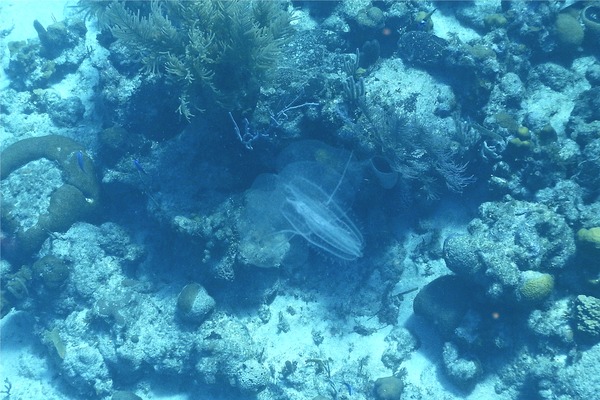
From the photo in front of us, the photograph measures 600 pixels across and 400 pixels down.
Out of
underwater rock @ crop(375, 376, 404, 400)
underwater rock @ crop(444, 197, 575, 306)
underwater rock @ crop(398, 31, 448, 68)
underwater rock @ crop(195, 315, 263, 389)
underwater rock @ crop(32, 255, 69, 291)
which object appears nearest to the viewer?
underwater rock @ crop(444, 197, 575, 306)

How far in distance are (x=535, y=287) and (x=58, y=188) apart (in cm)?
943

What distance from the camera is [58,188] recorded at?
823 centimetres

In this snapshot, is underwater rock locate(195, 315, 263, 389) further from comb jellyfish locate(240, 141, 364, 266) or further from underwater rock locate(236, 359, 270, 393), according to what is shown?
comb jellyfish locate(240, 141, 364, 266)

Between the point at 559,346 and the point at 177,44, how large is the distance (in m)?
8.24

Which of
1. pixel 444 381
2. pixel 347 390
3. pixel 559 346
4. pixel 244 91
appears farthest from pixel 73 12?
pixel 559 346

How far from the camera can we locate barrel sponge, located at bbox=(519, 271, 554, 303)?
6148mm

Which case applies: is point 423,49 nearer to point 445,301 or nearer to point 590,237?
point 590,237

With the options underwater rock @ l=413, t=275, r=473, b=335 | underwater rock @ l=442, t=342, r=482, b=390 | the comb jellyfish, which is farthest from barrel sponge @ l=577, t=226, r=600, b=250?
the comb jellyfish

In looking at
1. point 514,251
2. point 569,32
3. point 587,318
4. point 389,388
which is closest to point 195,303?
point 389,388

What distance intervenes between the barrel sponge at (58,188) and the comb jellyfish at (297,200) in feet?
13.3

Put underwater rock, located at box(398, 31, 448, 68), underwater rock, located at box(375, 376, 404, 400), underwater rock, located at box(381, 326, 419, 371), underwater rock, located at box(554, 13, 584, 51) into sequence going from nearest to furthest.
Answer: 1. underwater rock, located at box(375, 376, 404, 400)
2. underwater rock, located at box(381, 326, 419, 371)
3. underwater rock, located at box(398, 31, 448, 68)
4. underwater rock, located at box(554, 13, 584, 51)

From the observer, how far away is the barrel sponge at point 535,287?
615 centimetres

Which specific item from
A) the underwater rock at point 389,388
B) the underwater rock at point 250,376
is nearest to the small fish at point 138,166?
the underwater rock at point 250,376

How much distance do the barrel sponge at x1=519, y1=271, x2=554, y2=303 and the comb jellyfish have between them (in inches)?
125
